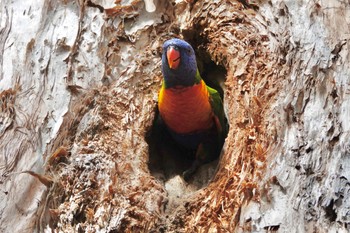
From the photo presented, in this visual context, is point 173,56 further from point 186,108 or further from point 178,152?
point 178,152

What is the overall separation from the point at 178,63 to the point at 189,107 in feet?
1.30

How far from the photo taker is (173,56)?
12.8 ft

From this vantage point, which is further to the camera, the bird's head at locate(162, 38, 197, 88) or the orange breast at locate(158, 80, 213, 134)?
the orange breast at locate(158, 80, 213, 134)

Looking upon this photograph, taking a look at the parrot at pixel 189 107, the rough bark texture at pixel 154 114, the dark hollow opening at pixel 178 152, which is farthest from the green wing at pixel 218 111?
the rough bark texture at pixel 154 114

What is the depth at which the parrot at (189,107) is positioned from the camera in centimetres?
405

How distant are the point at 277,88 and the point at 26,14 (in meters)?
1.97

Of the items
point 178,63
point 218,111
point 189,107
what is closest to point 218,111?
point 218,111

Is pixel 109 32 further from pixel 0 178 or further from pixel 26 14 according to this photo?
pixel 0 178

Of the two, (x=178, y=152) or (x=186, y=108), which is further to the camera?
(x=178, y=152)

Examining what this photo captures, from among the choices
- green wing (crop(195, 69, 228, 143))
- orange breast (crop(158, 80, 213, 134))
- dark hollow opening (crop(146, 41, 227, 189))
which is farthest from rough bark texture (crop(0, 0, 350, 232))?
green wing (crop(195, 69, 228, 143))

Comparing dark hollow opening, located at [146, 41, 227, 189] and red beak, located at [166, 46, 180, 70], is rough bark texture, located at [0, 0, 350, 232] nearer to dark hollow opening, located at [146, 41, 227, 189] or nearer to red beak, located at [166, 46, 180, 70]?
dark hollow opening, located at [146, 41, 227, 189]

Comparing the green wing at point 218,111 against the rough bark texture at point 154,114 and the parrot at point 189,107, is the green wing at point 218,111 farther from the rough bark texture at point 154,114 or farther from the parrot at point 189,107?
the rough bark texture at point 154,114

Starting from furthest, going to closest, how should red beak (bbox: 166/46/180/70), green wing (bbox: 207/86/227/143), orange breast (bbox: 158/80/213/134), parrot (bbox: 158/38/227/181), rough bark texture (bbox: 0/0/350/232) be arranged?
green wing (bbox: 207/86/227/143) < orange breast (bbox: 158/80/213/134) < parrot (bbox: 158/38/227/181) < red beak (bbox: 166/46/180/70) < rough bark texture (bbox: 0/0/350/232)

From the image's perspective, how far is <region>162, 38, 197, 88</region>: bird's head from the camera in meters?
3.93
